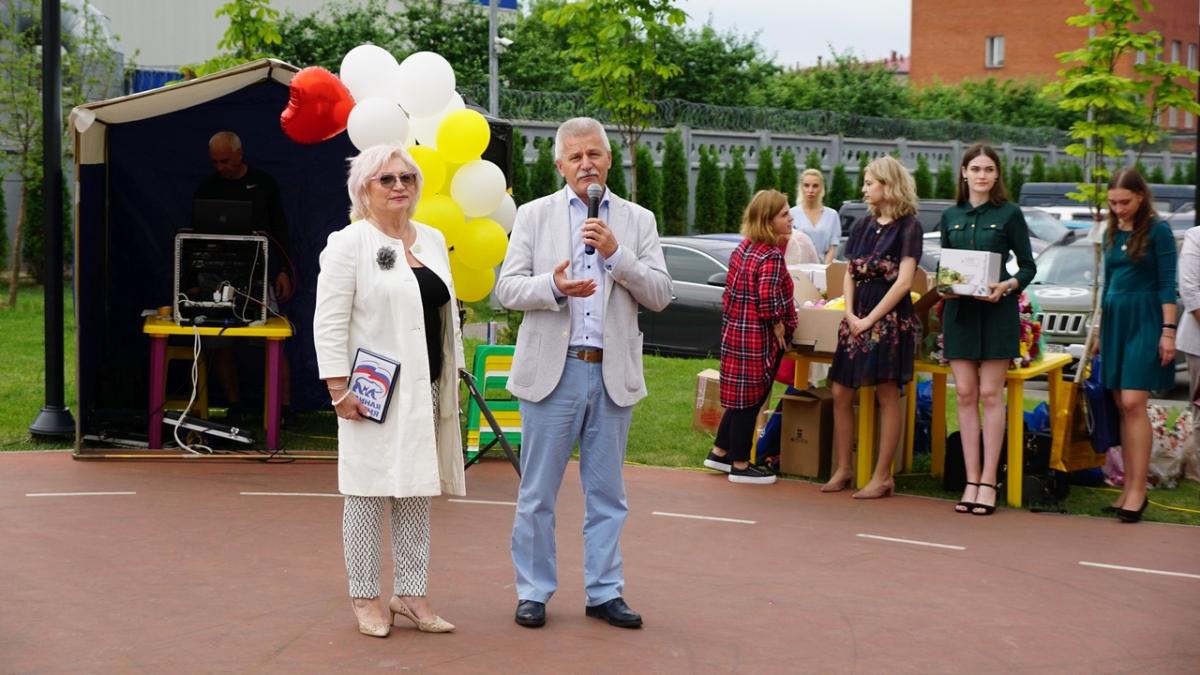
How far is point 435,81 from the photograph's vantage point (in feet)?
30.9

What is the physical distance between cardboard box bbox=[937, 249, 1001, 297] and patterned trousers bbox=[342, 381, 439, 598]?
387cm

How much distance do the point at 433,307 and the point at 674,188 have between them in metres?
22.6

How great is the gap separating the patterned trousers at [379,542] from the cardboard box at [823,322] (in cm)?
406

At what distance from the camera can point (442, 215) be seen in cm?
929

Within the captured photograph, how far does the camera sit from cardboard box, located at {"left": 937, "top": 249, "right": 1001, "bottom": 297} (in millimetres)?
8641

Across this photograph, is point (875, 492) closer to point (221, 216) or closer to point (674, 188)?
point (221, 216)

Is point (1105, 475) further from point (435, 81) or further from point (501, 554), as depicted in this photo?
point (435, 81)

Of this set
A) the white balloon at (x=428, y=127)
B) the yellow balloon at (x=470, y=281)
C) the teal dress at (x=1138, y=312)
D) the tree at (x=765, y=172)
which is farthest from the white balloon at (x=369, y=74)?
the tree at (x=765, y=172)

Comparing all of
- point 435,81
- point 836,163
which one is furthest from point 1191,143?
point 435,81

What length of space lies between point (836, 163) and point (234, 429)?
950 inches

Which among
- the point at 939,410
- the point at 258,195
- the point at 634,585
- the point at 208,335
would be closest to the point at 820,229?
the point at 939,410

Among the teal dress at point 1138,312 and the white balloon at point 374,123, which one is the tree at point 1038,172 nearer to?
the teal dress at point 1138,312

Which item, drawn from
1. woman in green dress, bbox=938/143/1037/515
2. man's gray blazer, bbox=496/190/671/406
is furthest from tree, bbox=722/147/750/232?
man's gray blazer, bbox=496/190/671/406

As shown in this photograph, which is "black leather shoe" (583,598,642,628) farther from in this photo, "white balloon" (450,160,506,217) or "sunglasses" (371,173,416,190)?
"white balloon" (450,160,506,217)
